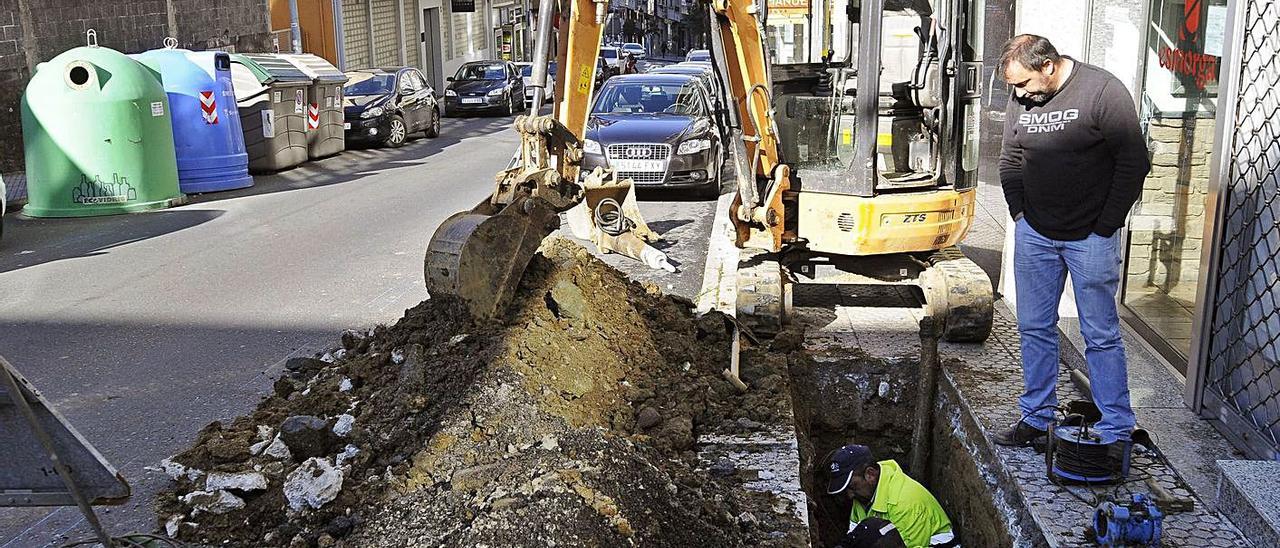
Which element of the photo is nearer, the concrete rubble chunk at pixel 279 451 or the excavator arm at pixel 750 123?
the concrete rubble chunk at pixel 279 451

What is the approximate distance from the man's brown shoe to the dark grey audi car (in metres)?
9.27

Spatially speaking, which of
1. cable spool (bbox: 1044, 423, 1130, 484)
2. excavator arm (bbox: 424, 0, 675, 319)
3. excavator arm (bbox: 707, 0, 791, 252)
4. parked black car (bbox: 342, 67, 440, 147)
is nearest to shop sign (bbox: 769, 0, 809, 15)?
excavator arm (bbox: 707, 0, 791, 252)

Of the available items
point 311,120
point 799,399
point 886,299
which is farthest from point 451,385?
point 311,120

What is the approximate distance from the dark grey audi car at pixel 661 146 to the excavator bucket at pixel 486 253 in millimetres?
8264

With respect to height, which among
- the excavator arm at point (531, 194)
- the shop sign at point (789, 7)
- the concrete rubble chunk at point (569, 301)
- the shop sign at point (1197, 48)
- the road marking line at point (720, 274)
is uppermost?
the shop sign at point (789, 7)

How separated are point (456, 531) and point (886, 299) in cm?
526

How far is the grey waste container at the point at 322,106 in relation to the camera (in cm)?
1916

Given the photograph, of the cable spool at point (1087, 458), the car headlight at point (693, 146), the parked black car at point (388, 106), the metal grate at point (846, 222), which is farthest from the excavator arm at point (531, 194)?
the parked black car at point (388, 106)

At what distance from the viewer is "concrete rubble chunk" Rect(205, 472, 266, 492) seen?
511cm

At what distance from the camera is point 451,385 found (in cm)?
570

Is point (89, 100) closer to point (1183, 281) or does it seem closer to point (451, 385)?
point (451, 385)

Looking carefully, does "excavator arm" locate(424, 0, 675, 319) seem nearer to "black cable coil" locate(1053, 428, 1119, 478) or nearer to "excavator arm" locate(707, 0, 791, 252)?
"excavator arm" locate(707, 0, 791, 252)

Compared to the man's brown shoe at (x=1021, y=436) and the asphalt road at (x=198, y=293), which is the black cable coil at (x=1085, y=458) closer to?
the man's brown shoe at (x=1021, y=436)

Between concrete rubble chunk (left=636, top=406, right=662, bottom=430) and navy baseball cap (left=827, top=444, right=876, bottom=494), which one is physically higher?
concrete rubble chunk (left=636, top=406, right=662, bottom=430)
